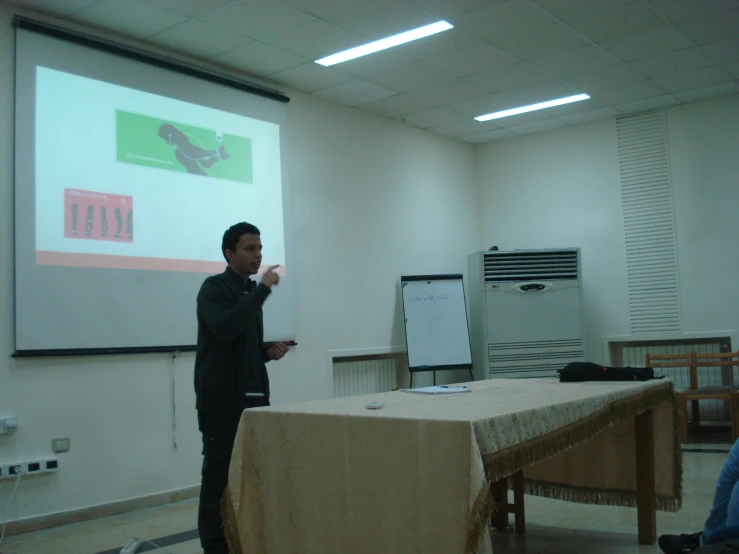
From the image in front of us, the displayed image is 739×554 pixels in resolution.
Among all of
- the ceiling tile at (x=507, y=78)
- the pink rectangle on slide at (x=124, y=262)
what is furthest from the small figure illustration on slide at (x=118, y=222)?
the ceiling tile at (x=507, y=78)

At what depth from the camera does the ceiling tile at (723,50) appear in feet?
17.3

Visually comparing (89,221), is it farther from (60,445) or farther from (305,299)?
(305,299)

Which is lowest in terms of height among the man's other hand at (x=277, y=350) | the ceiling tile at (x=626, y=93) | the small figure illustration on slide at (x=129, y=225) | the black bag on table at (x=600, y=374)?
the black bag on table at (x=600, y=374)

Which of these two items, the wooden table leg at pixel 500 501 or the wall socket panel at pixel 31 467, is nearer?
the wooden table leg at pixel 500 501

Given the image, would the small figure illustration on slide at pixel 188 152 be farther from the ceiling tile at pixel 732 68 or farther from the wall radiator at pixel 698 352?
the wall radiator at pixel 698 352

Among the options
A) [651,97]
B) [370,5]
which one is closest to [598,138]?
[651,97]

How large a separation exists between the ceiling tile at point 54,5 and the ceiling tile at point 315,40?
3.80ft

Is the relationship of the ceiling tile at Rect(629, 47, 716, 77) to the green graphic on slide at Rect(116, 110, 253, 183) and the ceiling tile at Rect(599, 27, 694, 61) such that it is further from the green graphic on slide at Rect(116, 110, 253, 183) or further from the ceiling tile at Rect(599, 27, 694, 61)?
the green graphic on slide at Rect(116, 110, 253, 183)

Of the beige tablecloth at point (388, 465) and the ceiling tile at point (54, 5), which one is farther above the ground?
the ceiling tile at point (54, 5)

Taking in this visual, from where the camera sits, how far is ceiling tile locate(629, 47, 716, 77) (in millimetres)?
5434

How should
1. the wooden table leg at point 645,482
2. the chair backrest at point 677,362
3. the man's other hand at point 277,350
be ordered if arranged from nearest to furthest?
the man's other hand at point 277,350
the wooden table leg at point 645,482
the chair backrest at point 677,362

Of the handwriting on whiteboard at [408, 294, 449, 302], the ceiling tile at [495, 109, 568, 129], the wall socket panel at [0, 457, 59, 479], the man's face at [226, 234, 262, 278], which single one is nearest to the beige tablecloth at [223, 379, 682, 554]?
the man's face at [226, 234, 262, 278]

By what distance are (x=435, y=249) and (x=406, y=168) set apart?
85 cm

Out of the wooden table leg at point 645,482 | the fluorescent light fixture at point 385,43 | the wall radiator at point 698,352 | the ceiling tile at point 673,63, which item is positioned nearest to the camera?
the wooden table leg at point 645,482
